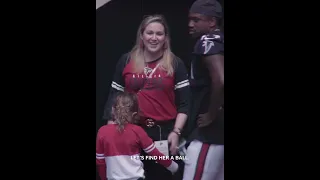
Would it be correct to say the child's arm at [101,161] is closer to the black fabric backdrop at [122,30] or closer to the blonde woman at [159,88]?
the black fabric backdrop at [122,30]

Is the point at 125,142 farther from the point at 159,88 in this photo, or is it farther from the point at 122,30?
the point at 122,30

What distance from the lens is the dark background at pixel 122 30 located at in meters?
6.57

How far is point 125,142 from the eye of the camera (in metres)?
6.62

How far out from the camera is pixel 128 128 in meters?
6.62

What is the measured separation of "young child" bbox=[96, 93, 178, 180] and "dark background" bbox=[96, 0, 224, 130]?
0.14m

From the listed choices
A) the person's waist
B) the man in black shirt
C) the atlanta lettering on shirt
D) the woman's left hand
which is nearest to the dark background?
the man in black shirt

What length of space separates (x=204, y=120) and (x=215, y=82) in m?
0.36

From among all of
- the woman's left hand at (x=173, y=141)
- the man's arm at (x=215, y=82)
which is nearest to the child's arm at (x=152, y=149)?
the woman's left hand at (x=173, y=141)

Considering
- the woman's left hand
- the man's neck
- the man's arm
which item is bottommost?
the woman's left hand

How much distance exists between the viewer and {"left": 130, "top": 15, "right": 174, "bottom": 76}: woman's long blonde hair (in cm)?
660

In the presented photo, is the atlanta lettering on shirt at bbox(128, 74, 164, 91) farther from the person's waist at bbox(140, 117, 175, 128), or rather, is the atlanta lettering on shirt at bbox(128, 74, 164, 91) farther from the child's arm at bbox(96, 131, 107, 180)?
the child's arm at bbox(96, 131, 107, 180)

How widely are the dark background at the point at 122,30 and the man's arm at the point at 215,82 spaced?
234 mm

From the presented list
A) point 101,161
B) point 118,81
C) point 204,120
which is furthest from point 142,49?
point 101,161

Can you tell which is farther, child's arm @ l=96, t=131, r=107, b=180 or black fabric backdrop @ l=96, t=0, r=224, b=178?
child's arm @ l=96, t=131, r=107, b=180
